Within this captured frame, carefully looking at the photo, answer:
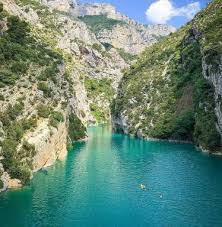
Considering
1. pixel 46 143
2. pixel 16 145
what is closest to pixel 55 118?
pixel 46 143

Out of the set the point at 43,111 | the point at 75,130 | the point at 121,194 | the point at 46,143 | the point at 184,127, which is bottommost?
the point at 121,194

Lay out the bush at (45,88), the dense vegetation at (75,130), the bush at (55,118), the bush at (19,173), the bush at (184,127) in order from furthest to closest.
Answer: the dense vegetation at (75,130)
the bush at (184,127)
the bush at (45,88)
the bush at (55,118)
the bush at (19,173)

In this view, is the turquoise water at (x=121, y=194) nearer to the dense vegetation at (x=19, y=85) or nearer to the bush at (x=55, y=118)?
the dense vegetation at (x=19, y=85)

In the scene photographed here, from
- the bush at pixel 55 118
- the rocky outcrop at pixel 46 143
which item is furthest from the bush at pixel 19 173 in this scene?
the bush at pixel 55 118

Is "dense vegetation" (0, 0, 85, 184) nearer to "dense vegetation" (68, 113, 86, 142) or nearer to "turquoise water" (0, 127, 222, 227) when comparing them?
"turquoise water" (0, 127, 222, 227)

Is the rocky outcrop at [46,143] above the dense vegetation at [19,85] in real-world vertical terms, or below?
below

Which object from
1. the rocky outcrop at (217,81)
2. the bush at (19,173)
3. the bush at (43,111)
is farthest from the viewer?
the rocky outcrop at (217,81)

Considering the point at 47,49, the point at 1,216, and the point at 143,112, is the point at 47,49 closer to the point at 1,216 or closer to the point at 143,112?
the point at 143,112

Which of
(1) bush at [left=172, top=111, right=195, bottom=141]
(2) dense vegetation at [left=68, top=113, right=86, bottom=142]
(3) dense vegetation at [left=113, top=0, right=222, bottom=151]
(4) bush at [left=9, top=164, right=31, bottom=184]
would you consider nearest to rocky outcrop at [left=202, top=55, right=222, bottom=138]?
(3) dense vegetation at [left=113, top=0, right=222, bottom=151]

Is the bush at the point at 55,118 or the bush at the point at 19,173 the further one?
the bush at the point at 55,118

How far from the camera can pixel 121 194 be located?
3430 inches

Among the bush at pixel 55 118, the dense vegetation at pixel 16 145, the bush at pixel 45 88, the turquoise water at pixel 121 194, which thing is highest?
the bush at pixel 45 88

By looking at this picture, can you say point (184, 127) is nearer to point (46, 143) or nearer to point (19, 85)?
point (46, 143)

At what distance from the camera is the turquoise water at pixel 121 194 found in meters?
72.6
